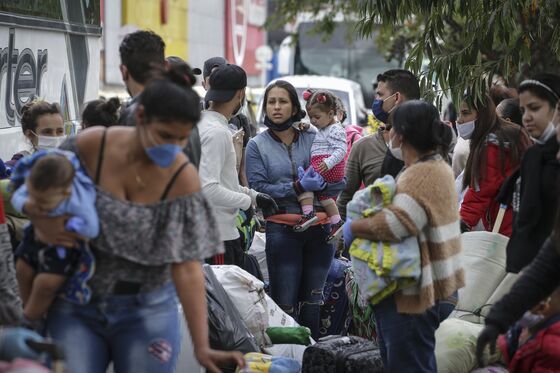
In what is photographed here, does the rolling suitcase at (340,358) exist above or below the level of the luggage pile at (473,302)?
below

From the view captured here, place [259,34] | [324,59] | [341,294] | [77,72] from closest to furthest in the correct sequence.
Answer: [341,294]
[77,72]
[324,59]
[259,34]

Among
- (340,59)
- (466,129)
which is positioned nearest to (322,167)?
(466,129)

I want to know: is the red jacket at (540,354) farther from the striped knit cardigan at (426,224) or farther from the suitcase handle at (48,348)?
the suitcase handle at (48,348)

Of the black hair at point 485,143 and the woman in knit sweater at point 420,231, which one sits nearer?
the woman in knit sweater at point 420,231

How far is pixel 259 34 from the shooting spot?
146 feet

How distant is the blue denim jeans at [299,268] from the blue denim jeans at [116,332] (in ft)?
11.4

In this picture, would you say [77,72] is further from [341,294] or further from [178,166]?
[178,166]

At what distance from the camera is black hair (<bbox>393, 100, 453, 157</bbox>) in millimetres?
5219

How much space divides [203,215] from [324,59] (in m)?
25.9

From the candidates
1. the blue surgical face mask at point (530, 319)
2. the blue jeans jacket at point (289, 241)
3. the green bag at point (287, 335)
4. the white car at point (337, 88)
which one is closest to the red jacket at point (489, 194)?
the blue jeans jacket at point (289, 241)

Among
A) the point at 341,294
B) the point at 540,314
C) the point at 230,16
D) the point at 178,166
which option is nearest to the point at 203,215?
the point at 178,166

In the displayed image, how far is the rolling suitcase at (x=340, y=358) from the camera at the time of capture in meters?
6.20

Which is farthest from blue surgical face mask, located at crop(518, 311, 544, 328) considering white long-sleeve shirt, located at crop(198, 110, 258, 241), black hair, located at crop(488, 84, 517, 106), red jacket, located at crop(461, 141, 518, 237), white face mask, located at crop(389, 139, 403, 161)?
black hair, located at crop(488, 84, 517, 106)

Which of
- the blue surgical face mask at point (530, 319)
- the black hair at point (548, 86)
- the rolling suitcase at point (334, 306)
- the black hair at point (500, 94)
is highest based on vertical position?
the black hair at point (548, 86)
